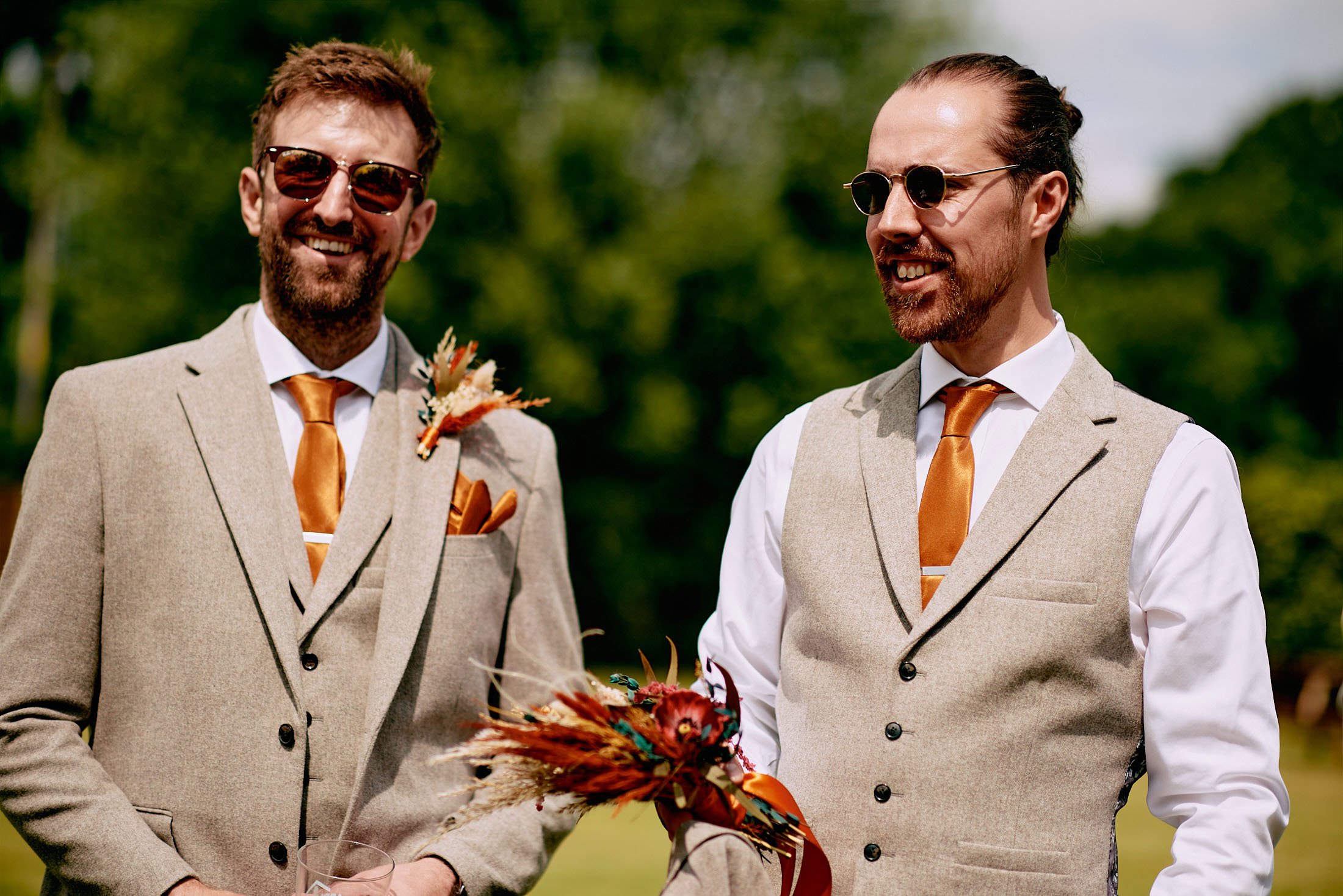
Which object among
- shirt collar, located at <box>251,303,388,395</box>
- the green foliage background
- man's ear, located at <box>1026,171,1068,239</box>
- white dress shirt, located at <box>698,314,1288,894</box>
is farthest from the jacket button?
the green foliage background

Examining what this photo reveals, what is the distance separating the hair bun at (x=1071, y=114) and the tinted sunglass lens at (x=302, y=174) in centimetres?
207

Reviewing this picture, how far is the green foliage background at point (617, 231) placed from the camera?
19250 millimetres

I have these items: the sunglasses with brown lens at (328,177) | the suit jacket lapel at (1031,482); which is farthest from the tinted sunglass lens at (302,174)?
the suit jacket lapel at (1031,482)

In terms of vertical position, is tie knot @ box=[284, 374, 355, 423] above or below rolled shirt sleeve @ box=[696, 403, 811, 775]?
above

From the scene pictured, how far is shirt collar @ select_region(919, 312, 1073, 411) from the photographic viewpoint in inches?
125

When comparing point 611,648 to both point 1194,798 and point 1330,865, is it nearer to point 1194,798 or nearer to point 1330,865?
point 1330,865

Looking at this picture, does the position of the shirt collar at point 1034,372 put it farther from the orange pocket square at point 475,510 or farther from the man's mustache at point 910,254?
the orange pocket square at point 475,510

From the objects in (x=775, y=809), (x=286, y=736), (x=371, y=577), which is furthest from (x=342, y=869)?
(x=775, y=809)

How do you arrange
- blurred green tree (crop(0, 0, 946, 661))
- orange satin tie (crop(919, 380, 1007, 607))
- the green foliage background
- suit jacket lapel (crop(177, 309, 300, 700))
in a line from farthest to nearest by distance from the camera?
blurred green tree (crop(0, 0, 946, 661))
the green foliage background
suit jacket lapel (crop(177, 309, 300, 700))
orange satin tie (crop(919, 380, 1007, 607))

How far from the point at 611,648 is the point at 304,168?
762 inches

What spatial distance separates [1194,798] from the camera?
2.77 metres

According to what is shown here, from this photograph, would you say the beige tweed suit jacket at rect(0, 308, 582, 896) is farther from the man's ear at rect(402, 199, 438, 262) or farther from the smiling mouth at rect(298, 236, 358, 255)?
the man's ear at rect(402, 199, 438, 262)

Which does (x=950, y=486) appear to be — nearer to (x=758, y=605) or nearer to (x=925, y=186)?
(x=758, y=605)

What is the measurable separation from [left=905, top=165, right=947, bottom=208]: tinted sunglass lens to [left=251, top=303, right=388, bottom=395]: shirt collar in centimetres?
161
